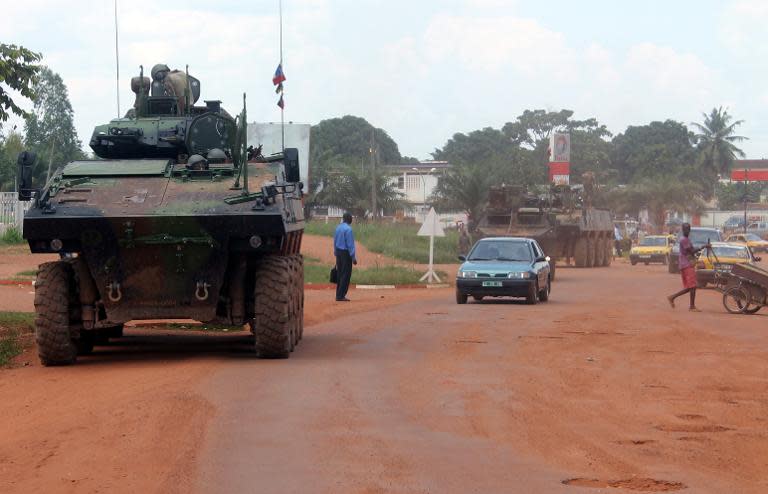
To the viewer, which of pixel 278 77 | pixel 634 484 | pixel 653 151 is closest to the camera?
pixel 634 484

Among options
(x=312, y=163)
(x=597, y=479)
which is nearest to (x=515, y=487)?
(x=597, y=479)

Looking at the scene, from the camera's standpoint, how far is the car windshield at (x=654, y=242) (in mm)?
52406

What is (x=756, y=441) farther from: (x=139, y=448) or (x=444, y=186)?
(x=444, y=186)

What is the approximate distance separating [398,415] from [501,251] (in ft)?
52.9

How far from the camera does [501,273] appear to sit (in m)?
24.5

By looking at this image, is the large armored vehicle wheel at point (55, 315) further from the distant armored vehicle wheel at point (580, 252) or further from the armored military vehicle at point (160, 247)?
the distant armored vehicle wheel at point (580, 252)

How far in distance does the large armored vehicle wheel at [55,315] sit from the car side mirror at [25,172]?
842 mm

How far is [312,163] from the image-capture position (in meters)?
77.1

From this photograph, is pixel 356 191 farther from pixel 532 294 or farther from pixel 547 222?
pixel 532 294

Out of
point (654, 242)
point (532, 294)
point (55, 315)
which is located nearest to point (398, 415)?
point (55, 315)

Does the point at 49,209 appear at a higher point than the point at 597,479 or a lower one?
higher

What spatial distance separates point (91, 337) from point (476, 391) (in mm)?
5700

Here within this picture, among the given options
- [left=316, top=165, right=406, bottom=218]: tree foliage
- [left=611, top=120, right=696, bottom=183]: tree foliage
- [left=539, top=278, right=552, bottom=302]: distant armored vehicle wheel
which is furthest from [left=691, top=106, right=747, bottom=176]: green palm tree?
[left=539, top=278, right=552, bottom=302]: distant armored vehicle wheel

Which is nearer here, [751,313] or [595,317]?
[595,317]
